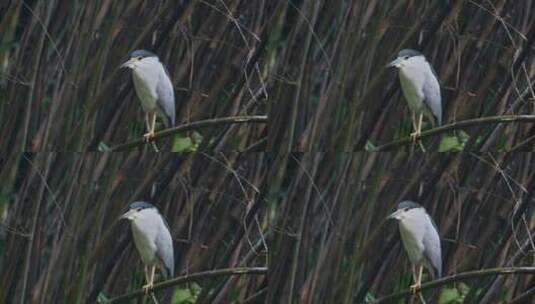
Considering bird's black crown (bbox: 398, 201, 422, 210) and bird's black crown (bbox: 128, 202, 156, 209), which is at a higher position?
bird's black crown (bbox: 398, 201, 422, 210)

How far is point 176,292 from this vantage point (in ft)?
12.6

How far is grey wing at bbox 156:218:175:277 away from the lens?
12.5 ft

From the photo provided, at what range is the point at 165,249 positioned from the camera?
12.5 feet

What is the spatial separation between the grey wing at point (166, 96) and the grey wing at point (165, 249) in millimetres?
286

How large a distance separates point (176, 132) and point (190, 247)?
31cm

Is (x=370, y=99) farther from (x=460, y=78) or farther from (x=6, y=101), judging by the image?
(x=6, y=101)

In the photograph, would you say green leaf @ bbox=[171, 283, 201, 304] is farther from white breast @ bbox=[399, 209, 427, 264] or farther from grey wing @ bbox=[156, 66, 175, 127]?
white breast @ bbox=[399, 209, 427, 264]

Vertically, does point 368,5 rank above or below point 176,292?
above

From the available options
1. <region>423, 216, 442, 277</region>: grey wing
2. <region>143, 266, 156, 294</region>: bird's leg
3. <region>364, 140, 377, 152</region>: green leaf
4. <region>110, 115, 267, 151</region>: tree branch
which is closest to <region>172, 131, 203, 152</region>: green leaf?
<region>110, 115, 267, 151</region>: tree branch

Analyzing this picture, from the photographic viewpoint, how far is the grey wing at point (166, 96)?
380 centimetres

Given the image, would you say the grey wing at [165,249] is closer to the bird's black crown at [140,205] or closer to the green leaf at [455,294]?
the bird's black crown at [140,205]

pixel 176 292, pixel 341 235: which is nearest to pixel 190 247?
pixel 176 292

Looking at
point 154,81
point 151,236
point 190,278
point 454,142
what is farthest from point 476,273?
point 154,81

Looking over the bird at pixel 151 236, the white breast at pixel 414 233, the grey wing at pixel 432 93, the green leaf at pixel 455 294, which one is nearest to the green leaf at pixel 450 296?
the green leaf at pixel 455 294
